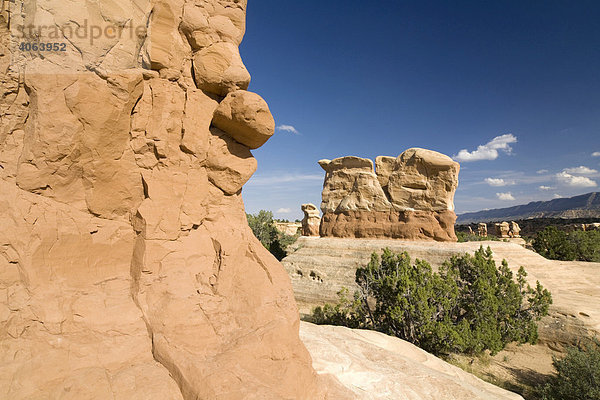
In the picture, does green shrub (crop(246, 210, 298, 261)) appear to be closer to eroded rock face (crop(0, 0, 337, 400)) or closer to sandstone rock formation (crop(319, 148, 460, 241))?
sandstone rock formation (crop(319, 148, 460, 241))

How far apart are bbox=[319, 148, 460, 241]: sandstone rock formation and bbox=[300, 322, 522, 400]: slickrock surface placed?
1420 cm

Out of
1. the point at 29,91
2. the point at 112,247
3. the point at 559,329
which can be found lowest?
the point at 559,329

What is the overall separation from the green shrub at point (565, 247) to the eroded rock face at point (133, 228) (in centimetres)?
3211

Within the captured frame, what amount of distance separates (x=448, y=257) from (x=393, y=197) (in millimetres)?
6427

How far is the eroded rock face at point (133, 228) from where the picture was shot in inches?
120

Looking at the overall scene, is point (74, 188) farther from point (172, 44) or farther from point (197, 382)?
point (197, 382)

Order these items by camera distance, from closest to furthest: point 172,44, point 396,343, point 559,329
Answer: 1. point 172,44
2. point 396,343
3. point 559,329

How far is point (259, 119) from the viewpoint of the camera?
4.73 m

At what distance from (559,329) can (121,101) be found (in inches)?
710

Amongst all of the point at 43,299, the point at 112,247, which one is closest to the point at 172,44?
the point at 112,247

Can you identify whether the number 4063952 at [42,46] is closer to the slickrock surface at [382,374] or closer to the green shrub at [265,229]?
the slickrock surface at [382,374]

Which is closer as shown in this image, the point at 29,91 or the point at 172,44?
the point at 29,91

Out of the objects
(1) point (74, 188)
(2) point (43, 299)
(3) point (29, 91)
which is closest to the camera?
(2) point (43, 299)

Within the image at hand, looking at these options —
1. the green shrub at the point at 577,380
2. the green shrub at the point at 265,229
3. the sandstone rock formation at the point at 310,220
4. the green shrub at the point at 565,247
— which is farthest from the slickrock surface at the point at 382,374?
the sandstone rock formation at the point at 310,220
